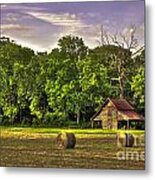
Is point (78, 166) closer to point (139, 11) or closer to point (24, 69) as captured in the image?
point (24, 69)

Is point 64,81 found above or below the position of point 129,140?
above

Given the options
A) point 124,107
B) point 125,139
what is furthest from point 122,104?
point 125,139

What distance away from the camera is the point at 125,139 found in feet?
Answer: 7.79

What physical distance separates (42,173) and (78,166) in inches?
6.2

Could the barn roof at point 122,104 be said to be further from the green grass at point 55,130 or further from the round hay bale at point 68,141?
the round hay bale at point 68,141

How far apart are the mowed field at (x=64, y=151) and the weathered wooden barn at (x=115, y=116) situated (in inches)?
1.1

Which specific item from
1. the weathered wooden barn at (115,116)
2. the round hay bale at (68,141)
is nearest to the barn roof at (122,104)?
the weathered wooden barn at (115,116)

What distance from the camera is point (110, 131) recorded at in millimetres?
2391

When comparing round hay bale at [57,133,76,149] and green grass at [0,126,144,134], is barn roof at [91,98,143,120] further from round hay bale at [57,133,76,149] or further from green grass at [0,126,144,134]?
round hay bale at [57,133,76,149]

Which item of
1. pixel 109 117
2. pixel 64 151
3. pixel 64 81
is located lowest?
pixel 64 151

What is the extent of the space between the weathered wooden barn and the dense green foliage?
0.02 metres

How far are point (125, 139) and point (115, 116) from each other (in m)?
0.10

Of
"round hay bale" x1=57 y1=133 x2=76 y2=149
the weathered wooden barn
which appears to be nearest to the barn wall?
the weathered wooden barn

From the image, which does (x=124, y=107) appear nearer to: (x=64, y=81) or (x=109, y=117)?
(x=109, y=117)
